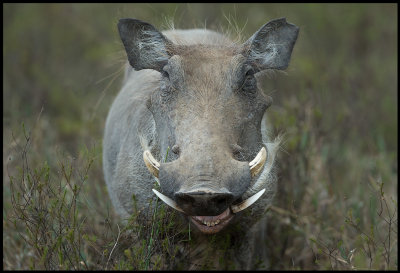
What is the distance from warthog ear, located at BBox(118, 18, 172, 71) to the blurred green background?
7.33 ft

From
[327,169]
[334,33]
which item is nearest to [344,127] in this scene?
[327,169]

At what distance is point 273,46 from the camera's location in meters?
4.40

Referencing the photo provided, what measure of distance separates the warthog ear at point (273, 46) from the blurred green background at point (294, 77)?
1.93m

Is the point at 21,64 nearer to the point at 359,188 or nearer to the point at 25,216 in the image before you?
the point at 359,188

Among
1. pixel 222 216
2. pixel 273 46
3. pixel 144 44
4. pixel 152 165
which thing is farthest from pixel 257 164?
pixel 144 44

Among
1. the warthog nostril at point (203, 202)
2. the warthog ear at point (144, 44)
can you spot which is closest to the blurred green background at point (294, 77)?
the warthog ear at point (144, 44)

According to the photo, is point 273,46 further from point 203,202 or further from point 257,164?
point 203,202

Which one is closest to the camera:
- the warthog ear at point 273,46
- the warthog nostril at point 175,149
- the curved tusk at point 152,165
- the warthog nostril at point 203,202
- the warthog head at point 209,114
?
the warthog nostril at point 203,202

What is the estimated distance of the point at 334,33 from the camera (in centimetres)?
1073

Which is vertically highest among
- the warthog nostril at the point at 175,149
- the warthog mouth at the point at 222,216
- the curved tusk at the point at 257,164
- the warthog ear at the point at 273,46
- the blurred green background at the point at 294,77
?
the warthog ear at the point at 273,46

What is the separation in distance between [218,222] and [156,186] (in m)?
0.57

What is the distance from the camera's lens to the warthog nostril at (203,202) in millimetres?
3275

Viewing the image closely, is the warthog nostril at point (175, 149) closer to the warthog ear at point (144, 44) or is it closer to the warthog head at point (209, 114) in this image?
the warthog head at point (209, 114)

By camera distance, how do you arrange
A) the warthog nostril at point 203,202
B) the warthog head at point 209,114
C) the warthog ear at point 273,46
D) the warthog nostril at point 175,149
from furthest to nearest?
the warthog ear at point 273,46
the warthog nostril at point 175,149
the warthog head at point 209,114
the warthog nostril at point 203,202
